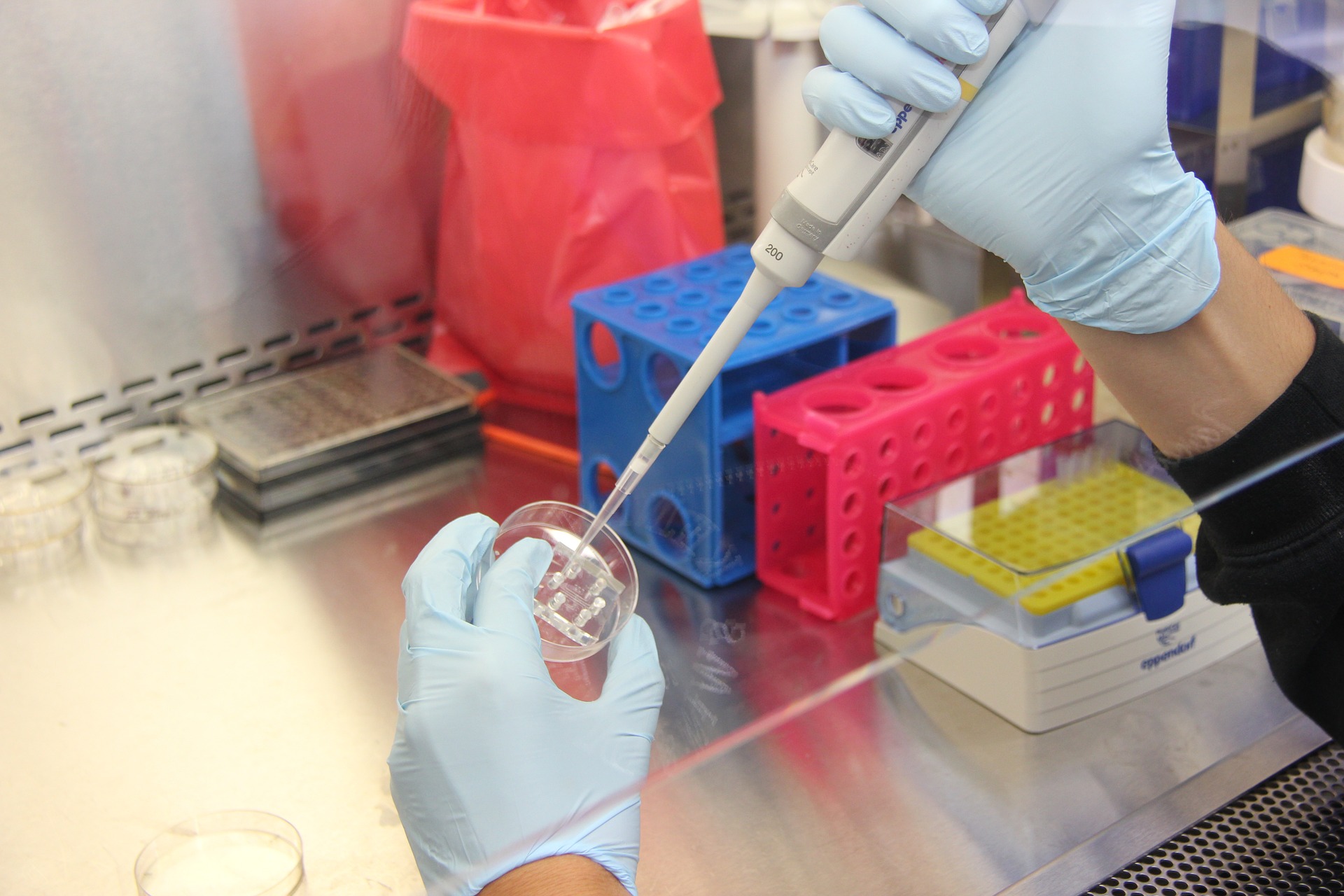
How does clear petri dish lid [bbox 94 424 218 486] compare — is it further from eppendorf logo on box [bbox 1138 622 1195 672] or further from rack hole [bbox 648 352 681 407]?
eppendorf logo on box [bbox 1138 622 1195 672]

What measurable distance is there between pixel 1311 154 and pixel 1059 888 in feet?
2.30

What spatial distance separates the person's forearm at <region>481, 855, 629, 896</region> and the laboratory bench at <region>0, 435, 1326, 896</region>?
78 millimetres

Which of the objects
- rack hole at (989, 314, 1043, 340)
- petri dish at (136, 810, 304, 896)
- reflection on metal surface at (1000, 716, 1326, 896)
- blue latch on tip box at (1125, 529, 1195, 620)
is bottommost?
reflection on metal surface at (1000, 716, 1326, 896)

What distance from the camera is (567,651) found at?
923 mm

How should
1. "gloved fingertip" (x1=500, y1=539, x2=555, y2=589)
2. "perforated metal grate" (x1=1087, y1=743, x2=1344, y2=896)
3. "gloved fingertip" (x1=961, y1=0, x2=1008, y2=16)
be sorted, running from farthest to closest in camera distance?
"perforated metal grate" (x1=1087, y1=743, x2=1344, y2=896) → "gloved fingertip" (x1=500, y1=539, x2=555, y2=589) → "gloved fingertip" (x1=961, y1=0, x2=1008, y2=16)

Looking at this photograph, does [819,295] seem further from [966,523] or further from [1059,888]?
[1059,888]

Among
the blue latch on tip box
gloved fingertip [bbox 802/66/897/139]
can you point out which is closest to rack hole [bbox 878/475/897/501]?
the blue latch on tip box

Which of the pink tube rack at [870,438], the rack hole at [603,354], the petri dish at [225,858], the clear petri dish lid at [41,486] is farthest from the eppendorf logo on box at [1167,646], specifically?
the clear petri dish lid at [41,486]

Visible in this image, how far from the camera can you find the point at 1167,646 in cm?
120

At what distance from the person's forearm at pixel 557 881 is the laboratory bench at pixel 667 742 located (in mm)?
78

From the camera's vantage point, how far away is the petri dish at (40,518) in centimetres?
120

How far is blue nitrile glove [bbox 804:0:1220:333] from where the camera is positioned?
82 cm

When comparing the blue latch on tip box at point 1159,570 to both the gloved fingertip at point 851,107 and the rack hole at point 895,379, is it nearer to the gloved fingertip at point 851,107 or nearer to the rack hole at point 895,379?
the rack hole at point 895,379

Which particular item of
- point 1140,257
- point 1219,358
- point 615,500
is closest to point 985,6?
point 1140,257
